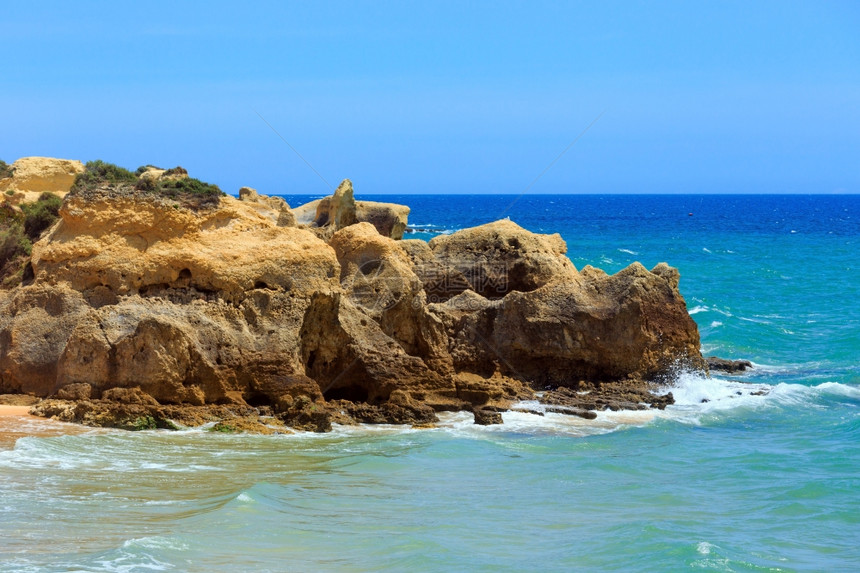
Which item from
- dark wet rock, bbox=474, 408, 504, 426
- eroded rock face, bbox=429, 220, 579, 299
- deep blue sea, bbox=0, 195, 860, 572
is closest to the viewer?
deep blue sea, bbox=0, 195, 860, 572

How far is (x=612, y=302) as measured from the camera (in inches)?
744

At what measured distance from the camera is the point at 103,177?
17.0 metres

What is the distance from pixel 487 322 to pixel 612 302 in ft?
7.96

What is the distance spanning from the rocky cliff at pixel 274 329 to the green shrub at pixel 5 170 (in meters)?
11.7

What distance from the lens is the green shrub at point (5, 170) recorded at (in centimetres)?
2775

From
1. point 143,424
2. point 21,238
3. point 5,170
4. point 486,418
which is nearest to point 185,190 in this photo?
point 21,238

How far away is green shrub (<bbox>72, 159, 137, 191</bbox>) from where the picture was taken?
16453 millimetres

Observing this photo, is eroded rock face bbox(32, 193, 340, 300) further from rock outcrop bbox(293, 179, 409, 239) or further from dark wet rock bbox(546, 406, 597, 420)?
rock outcrop bbox(293, 179, 409, 239)

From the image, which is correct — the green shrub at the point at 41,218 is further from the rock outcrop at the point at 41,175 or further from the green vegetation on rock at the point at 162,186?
the rock outcrop at the point at 41,175

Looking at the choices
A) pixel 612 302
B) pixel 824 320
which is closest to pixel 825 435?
pixel 612 302

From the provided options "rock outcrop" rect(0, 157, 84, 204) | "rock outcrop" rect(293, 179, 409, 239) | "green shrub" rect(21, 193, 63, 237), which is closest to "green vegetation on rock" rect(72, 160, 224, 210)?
"green shrub" rect(21, 193, 63, 237)

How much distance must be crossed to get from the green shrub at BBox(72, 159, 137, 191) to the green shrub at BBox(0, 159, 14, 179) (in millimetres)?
11320

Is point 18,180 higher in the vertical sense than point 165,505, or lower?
higher

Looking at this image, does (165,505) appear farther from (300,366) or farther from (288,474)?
(300,366)
